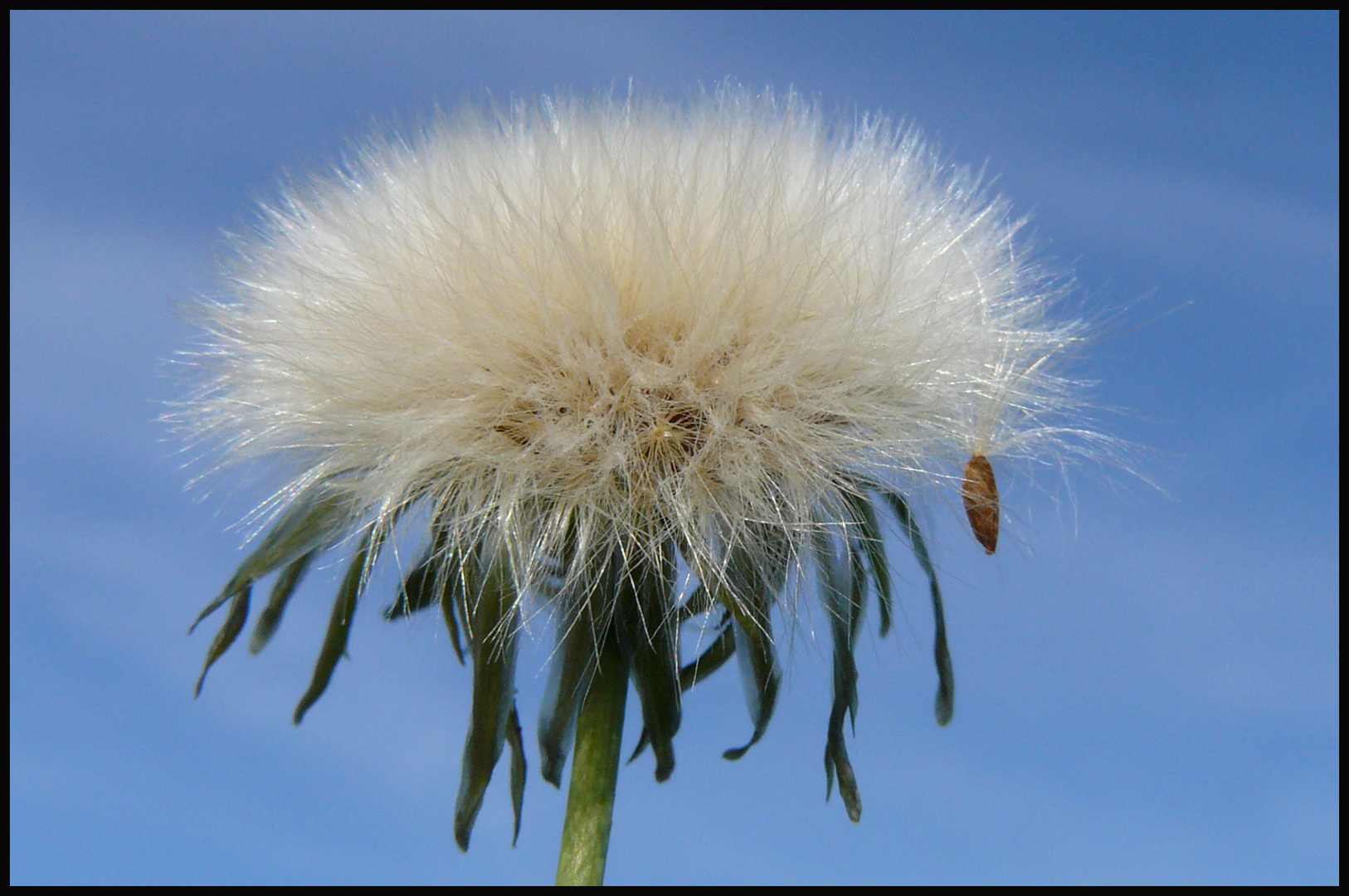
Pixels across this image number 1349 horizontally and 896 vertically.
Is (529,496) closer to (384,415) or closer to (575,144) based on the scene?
(384,415)

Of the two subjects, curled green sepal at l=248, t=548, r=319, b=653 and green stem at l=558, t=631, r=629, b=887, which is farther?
curled green sepal at l=248, t=548, r=319, b=653

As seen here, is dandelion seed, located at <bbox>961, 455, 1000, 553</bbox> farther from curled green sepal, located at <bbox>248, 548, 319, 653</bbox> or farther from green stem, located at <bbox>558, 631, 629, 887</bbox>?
curled green sepal, located at <bbox>248, 548, 319, 653</bbox>

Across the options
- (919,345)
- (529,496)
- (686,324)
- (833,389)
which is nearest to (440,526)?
(529,496)

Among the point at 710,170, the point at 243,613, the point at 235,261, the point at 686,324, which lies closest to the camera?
the point at 686,324

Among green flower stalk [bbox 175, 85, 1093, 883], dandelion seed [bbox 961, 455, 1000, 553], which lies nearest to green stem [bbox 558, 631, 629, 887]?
green flower stalk [bbox 175, 85, 1093, 883]

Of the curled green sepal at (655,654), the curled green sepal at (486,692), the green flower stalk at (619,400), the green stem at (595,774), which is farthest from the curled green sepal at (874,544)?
the curled green sepal at (486,692)

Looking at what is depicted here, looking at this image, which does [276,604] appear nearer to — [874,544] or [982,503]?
[874,544]

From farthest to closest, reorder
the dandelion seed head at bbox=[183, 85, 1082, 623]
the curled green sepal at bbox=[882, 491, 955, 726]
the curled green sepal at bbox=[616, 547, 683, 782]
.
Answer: the curled green sepal at bbox=[882, 491, 955, 726], the curled green sepal at bbox=[616, 547, 683, 782], the dandelion seed head at bbox=[183, 85, 1082, 623]

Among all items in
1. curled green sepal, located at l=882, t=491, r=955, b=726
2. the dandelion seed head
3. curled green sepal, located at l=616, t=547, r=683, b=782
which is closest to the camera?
the dandelion seed head
